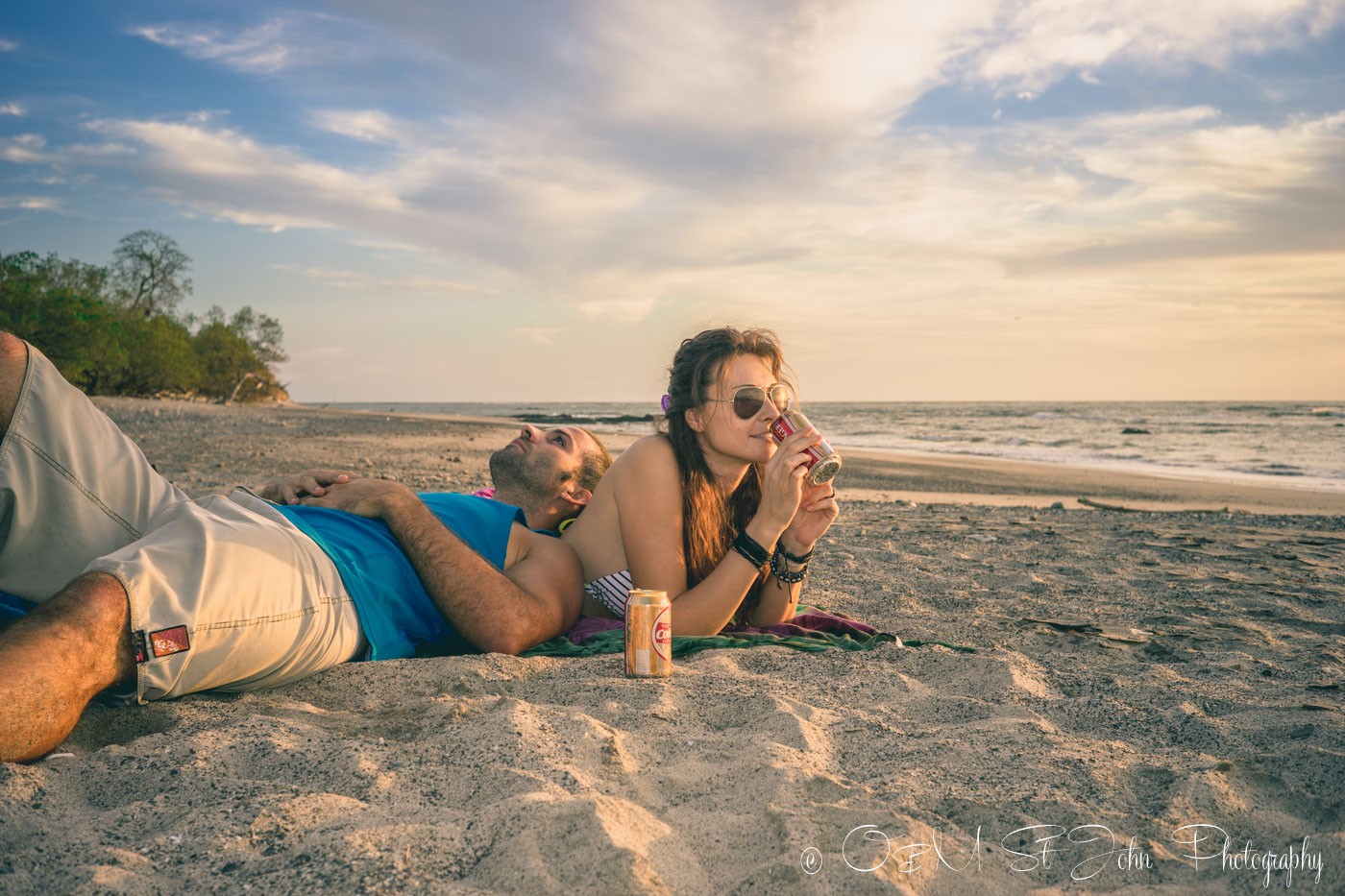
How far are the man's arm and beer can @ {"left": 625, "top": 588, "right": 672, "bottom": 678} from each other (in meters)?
0.40

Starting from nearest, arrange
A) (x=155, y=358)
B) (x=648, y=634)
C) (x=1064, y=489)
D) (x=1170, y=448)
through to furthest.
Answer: (x=648, y=634)
(x=1064, y=489)
(x=1170, y=448)
(x=155, y=358)

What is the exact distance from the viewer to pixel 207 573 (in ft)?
6.84

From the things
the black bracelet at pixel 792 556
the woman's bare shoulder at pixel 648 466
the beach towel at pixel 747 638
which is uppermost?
the woman's bare shoulder at pixel 648 466

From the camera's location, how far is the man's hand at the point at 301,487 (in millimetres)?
2969

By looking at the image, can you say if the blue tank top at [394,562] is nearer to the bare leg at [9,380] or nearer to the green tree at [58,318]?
the bare leg at [9,380]

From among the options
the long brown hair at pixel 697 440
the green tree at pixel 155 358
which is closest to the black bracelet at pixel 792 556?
the long brown hair at pixel 697 440

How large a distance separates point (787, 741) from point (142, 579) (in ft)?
5.31

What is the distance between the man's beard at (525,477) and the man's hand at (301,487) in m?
0.58

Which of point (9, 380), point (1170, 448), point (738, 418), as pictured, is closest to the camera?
point (9, 380)

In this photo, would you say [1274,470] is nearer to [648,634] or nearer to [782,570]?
[782,570]

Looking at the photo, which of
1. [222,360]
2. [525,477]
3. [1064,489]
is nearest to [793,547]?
[525,477]

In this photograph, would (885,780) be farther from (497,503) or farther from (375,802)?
(497,503)

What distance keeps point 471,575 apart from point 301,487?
2.62ft

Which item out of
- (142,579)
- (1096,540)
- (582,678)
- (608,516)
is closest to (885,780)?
(582,678)
